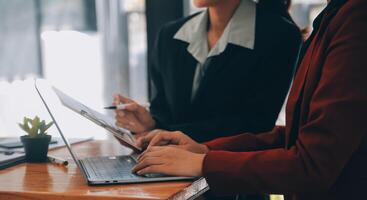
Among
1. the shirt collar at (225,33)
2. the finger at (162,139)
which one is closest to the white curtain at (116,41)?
the shirt collar at (225,33)

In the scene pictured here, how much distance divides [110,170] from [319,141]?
0.50m

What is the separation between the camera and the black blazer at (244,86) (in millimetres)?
1711

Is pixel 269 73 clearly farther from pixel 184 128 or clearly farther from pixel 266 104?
pixel 184 128

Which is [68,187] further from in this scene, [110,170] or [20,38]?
[20,38]

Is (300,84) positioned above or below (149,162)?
above

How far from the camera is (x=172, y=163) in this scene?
3.67 ft

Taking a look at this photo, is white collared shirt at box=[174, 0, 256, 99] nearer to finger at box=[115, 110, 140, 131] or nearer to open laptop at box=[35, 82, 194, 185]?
finger at box=[115, 110, 140, 131]

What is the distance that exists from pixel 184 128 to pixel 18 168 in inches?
23.2

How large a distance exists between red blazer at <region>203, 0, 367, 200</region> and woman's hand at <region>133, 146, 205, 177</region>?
29 millimetres

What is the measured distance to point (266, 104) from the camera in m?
1.71

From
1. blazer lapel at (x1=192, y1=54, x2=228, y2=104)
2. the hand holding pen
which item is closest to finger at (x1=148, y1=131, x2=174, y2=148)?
the hand holding pen

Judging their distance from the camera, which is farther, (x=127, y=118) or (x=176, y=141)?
(x=127, y=118)

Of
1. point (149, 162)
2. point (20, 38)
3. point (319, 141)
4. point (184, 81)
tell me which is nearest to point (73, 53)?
point (20, 38)

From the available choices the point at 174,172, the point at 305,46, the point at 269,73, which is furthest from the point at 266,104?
the point at 174,172
